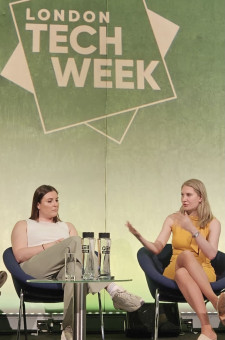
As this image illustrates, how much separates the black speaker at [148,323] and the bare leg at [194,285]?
0.81 m

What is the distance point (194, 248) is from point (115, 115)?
5.40 feet

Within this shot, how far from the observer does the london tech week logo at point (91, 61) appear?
595 centimetres

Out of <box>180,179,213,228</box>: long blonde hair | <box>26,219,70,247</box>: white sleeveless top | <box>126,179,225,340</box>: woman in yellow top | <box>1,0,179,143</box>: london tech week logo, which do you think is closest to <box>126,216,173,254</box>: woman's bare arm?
<box>126,179,225,340</box>: woman in yellow top

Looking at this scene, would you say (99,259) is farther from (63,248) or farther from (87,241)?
(63,248)

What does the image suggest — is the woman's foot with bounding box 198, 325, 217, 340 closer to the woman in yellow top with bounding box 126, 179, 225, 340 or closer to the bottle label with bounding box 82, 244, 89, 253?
the woman in yellow top with bounding box 126, 179, 225, 340

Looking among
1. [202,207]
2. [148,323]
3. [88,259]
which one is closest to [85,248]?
[88,259]

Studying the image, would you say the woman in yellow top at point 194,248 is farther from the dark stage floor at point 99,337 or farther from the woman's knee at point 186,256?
the dark stage floor at point 99,337

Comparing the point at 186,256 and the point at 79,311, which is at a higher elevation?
the point at 186,256

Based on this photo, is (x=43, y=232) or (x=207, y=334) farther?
(x=43, y=232)

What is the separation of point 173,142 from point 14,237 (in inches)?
75.1

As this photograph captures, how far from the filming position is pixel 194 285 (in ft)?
14.7

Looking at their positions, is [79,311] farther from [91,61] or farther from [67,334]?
[91,61]

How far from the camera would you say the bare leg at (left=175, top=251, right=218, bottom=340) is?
14.5 feet

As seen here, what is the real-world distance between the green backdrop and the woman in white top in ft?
1.88
